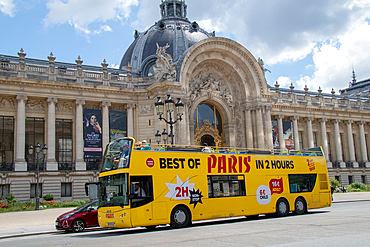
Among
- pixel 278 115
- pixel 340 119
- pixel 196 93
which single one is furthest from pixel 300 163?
pixel 340 119

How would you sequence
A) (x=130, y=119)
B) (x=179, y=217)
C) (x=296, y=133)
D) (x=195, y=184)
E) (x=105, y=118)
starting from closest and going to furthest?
(x=179, y=217), (x=195, y=184), (x=105, y=118), (x=130, y=119), (x=296, y=133)

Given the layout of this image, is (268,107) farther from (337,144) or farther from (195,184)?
(195,184)

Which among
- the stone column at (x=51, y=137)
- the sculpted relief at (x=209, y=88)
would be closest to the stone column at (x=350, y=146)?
the sculpted relief at (x=209, y=88)

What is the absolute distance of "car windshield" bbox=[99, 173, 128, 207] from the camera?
1355 centimetres

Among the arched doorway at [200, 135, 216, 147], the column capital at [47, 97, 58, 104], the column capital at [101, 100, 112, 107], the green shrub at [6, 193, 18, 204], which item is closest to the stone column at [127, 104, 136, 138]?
the column capital at [101, 100, 112, 107]

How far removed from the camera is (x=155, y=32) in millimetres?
43188

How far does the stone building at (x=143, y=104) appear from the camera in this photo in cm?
3234

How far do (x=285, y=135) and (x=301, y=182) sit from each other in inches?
1073

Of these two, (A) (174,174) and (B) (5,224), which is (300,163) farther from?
(B) (5,224)

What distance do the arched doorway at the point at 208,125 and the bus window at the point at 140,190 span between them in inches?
972

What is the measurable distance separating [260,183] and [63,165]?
22.3m

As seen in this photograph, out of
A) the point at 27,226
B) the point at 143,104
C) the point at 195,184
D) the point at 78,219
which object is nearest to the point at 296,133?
the point at 143,104

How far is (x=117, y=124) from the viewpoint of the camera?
119 feet

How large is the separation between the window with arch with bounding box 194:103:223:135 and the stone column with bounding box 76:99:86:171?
11945 millimetres
